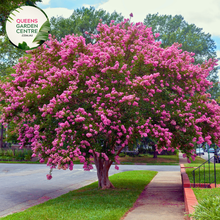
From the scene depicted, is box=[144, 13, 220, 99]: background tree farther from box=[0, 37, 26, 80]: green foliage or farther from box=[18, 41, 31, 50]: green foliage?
box=[18, 41, 31, 50]: green foliage

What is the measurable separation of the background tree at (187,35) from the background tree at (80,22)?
6.38 m

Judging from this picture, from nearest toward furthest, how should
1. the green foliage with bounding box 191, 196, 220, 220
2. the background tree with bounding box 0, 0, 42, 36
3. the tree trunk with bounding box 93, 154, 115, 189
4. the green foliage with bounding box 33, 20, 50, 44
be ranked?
the green foliage with bounding box 191, 196, 220, 220, the background tree with bounding box 0, 0, 42, 36, the green foliage with bounding box 33, 20, 50, 44, the tree trunk with bounding box 93, 154, 115, 189

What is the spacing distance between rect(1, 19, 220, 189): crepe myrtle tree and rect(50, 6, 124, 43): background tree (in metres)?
24.3

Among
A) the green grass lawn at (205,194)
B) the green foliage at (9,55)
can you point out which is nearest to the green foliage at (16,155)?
the green foliage at (9,55)

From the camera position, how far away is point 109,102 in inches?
382

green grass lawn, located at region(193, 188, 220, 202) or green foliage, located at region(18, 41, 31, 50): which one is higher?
green foliage, located at region(18, 41, 31, 50)

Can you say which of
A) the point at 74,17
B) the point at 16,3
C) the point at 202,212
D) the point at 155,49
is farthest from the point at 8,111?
the point at 74,17

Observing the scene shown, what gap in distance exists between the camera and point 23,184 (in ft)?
51.4

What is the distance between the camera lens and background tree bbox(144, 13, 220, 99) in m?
38.1

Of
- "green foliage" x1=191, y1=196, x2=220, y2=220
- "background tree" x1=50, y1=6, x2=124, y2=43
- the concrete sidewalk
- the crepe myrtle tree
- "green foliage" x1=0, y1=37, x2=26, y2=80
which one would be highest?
"background tree" x1=50, y1=6, x2=124, y2=43

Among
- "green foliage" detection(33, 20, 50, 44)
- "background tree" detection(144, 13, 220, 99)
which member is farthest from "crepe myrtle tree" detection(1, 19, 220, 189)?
"background tree" detection(144, 13, 220, 99)

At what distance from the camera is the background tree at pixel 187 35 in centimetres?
3812

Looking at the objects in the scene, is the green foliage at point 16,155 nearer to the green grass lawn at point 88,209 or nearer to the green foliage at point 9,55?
the green foliage at point 9,55

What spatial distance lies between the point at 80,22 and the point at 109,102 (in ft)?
91.3
